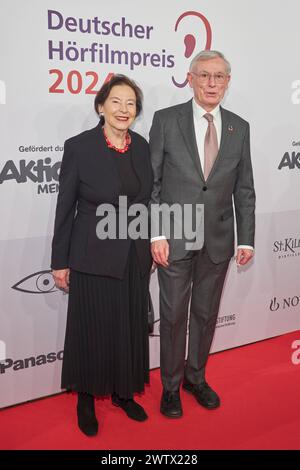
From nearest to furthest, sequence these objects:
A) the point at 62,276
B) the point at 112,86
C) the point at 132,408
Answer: the point at 112,86
the point at 62,276
the point at 132,408

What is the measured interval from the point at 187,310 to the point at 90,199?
82 centimetres

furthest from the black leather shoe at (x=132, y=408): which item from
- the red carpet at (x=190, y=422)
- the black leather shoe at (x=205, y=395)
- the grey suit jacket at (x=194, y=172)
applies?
the grey suit jacket at (x=194, y=172)

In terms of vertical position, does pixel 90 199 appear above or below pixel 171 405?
above

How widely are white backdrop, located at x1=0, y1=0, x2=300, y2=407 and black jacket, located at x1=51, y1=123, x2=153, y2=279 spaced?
1.20 feet

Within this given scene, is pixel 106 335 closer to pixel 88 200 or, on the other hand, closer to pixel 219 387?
pixel 88 200

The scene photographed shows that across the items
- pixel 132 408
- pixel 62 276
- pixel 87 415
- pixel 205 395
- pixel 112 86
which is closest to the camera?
pixel 112 86

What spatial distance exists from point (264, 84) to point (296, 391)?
1.95m

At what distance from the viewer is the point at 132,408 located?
2.68 meters

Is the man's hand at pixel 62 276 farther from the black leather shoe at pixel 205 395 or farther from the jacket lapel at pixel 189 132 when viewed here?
the black leather shoe at pixel 205 395

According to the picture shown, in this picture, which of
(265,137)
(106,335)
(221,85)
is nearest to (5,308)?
(106,335)

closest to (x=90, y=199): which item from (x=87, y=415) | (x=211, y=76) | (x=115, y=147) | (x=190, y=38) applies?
(x=115, y=147)

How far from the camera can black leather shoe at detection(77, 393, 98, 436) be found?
8.29ft

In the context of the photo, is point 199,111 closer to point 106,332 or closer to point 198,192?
point 198,192

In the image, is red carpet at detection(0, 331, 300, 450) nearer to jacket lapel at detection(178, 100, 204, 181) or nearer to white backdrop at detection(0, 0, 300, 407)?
white backdrop at detection(0, 0, 300, 407)
